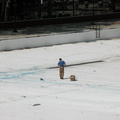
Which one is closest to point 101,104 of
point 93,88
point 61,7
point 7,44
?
point 93,88

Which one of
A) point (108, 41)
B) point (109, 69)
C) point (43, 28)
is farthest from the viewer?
point (43, 28)

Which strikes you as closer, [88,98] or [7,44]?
[88,98]

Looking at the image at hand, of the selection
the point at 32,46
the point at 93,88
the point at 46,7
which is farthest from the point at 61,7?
the point at 93,88

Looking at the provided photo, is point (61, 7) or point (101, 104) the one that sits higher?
point (61, 7)

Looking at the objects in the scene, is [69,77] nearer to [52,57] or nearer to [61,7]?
[52,57]

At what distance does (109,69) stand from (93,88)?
5.76 meters

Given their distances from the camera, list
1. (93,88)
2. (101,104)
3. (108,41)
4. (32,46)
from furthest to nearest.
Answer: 1. (108,41)
2. (32,46)
3. (93,88)
4. (101,104)

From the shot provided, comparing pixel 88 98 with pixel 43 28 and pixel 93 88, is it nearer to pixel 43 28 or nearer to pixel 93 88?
pixel 93 88

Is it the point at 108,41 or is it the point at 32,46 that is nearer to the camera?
the point at 32,46

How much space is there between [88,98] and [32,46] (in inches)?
648

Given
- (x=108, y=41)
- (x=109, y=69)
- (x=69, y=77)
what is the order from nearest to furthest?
(x=69, y=77)
(x=109, y=69)
(x=108, y=41)

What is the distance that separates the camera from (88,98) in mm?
23734

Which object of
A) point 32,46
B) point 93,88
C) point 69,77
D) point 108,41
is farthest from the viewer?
point 108,41

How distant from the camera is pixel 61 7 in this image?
174 ft
